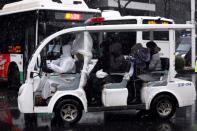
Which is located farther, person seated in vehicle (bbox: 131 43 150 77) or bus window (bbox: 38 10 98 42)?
bus window (bbox: 38 10 98 42)

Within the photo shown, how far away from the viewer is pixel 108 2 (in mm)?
43281

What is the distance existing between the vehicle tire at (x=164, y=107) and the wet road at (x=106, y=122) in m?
0.16

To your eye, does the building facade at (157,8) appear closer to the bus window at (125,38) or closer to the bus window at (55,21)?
the bus window at (55,21)

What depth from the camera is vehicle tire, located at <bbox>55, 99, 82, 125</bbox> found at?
32.8ft

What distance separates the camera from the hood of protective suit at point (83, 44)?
10125 mm

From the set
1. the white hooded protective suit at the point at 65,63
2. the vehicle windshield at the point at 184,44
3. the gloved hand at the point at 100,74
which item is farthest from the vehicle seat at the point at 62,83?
the vehicle windshield at the point at 184,44

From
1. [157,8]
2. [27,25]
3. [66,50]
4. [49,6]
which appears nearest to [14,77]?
[27,25]

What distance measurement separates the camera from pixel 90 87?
10188mm

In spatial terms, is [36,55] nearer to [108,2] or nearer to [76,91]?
[76,91]

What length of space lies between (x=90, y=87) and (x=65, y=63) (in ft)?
2.43

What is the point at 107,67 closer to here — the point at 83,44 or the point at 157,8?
the point at 83,44

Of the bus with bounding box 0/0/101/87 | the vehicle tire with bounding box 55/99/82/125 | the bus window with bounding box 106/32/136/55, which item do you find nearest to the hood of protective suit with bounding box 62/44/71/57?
the bus window with bounding box 106/32/136/55

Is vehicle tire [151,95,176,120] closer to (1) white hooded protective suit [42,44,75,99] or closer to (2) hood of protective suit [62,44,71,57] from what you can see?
(1) white hooded protective suit [42,44,75,99]

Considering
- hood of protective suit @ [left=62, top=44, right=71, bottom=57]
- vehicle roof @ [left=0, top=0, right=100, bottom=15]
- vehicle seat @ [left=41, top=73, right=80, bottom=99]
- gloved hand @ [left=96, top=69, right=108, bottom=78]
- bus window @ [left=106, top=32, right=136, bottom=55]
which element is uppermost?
vehicle roof @ [left=0, top=0, right=100, bottom=15]
